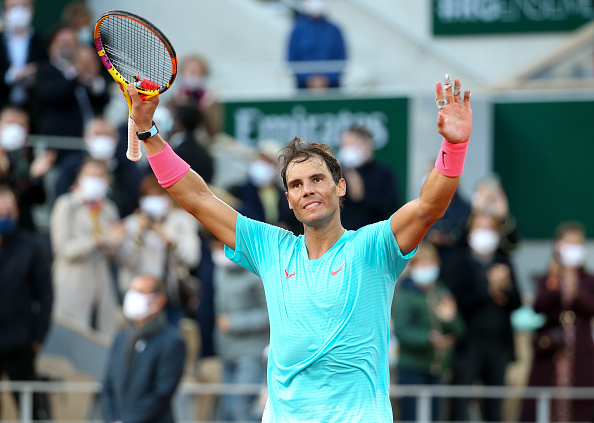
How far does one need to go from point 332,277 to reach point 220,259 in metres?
5.67

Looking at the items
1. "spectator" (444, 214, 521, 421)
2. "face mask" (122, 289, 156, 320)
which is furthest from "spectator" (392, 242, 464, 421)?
"face mask" (122, 289, 156, 320)

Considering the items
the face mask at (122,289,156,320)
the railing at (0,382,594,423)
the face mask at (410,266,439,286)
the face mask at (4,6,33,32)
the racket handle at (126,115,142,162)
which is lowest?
the railing at (0,382,594,423)

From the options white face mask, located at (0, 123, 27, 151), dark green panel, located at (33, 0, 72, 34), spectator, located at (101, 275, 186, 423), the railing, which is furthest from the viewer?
dark green panel, located at (33, 0, 72, 34)

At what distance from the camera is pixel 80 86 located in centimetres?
1238

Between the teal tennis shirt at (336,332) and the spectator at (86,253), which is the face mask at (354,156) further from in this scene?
the teal tennis shirt at (336,332)

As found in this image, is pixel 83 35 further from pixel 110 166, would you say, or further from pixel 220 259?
pixel 220 259

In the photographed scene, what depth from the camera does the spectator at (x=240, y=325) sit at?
9570mm

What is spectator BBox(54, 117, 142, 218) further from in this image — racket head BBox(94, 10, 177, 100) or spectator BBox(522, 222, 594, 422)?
racket head BBox(94, 10, 177, 100)

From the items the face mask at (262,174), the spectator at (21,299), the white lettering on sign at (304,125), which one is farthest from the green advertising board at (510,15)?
the spectator at (21,299)

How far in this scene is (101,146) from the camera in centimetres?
1150

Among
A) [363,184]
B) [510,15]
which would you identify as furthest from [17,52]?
[510,15]

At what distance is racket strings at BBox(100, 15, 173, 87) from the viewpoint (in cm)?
479

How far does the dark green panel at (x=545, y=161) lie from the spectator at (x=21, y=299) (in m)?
6.97

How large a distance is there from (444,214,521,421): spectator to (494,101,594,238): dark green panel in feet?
14.0
